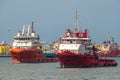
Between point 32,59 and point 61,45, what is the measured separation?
4568cm

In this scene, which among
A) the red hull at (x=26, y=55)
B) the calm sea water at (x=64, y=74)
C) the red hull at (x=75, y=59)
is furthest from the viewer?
the red hull at (x=26, y=55)

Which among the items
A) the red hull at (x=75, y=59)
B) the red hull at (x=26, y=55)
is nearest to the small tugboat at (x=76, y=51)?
the red hull at (x=75, y=59)

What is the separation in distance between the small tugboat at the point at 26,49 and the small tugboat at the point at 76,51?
132ft

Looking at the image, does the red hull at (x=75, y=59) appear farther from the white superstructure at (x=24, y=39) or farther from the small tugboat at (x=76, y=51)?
the white superstructure at (x=24, y=39)

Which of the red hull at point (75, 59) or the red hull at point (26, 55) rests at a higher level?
the red hull at point (26, 55)

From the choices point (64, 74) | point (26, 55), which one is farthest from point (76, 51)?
point (26, 55)

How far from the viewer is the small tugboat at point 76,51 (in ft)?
366

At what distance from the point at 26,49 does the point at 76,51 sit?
156 ft

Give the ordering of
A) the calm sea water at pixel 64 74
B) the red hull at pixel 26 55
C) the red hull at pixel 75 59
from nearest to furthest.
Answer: the calm sea water at pixel 64 74 < the red hull at pixel 75 59 < the red hull at pixel 26 55

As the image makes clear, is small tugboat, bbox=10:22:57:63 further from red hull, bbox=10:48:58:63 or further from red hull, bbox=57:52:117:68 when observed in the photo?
red hull, bbox=57:52:117:68

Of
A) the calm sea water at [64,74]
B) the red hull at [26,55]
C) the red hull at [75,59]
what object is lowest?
the calm sea water at [64,74]

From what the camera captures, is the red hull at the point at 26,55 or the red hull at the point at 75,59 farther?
the red hull at the point at 26,55

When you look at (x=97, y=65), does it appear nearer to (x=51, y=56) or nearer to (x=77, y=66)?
(x=77, y=66)

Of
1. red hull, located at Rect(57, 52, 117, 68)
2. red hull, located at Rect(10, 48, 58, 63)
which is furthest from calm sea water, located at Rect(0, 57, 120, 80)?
red hull, located at Rect(10, 48, 58, 63)
